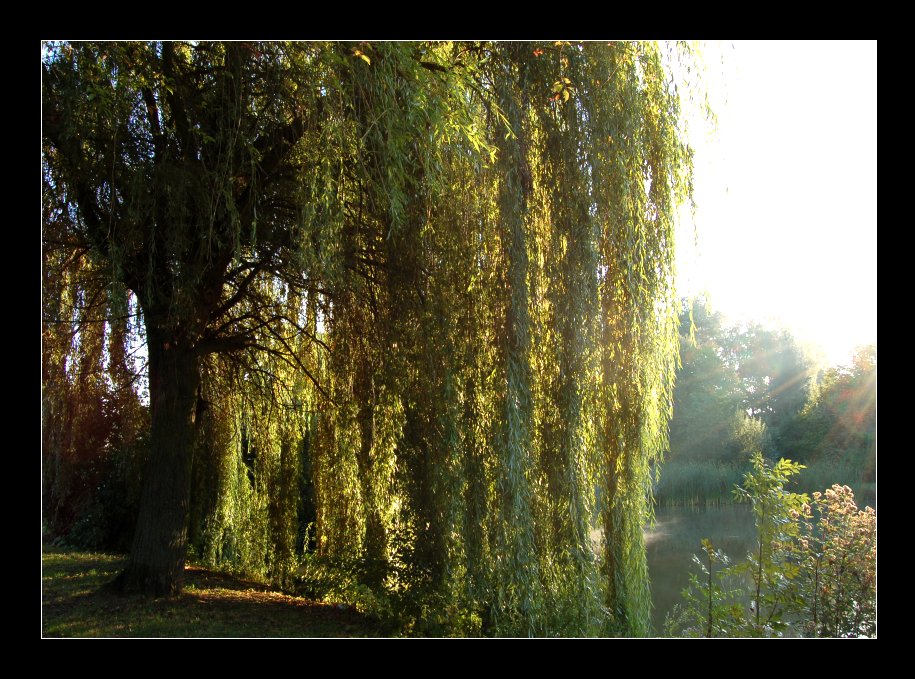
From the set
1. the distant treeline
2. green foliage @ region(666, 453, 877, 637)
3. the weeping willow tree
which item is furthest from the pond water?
the weeping willow tree

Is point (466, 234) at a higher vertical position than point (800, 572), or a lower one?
higher

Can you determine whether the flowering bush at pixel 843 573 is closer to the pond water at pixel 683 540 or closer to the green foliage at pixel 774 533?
the green foliage at pixel 774 533

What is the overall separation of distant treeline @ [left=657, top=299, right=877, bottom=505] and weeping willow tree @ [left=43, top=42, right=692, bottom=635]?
999cm

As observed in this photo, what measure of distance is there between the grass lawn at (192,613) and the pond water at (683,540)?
13.8 feet

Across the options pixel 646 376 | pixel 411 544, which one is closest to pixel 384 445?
pixel 411 544

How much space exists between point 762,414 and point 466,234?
1890cm

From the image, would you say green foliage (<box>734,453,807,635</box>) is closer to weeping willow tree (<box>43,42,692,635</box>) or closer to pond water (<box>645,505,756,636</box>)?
weeping willow tree (<box>43,42,692,635</box>)

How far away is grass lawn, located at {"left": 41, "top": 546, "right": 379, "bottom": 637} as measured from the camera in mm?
4262

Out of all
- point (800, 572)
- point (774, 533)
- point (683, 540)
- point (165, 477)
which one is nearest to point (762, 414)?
point (683, 540)

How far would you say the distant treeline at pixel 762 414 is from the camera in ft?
52.2

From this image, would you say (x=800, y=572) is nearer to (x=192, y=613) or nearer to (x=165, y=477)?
(x=192, y=613)

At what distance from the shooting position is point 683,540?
1216 centimetres
